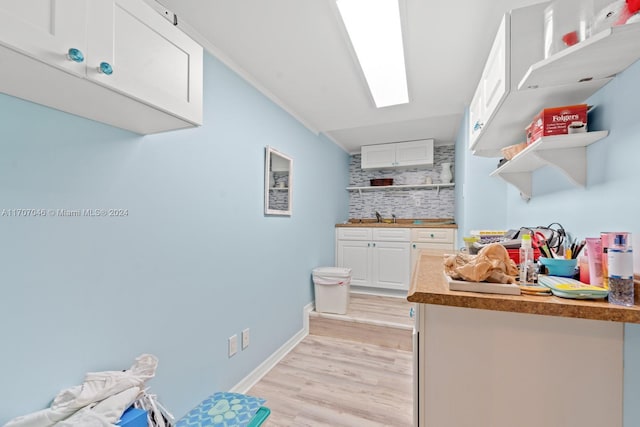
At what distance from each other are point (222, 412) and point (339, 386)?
0.83m

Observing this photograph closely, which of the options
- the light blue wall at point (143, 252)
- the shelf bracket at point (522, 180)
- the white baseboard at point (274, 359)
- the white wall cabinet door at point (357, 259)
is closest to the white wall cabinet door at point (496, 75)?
the shelf bracket at point (522, 180)

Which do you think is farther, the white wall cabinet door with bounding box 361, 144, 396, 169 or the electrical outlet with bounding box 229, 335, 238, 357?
the white wall cabinet door with bounding box 361, 144, 396, 169

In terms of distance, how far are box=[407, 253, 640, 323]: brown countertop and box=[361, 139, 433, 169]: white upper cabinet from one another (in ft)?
10.1

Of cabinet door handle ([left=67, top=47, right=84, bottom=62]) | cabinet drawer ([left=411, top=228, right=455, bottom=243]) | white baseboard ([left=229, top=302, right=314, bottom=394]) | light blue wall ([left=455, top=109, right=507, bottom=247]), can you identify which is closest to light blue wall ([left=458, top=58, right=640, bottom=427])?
light blue wall ([left=455, top=109, right=507, bottom=247])

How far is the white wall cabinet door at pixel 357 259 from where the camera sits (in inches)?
143

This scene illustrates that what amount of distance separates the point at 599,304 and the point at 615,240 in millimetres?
171

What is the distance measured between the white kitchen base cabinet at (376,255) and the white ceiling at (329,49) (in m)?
1.56

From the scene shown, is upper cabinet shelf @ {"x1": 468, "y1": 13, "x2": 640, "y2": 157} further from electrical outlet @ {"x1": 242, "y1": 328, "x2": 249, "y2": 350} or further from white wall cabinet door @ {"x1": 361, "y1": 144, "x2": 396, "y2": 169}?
white wall cabinet door @ {"x1": 361, "y1": 144, "x2": 396, "y2": 169}

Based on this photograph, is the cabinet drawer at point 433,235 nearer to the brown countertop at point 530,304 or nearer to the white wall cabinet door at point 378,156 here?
the white wall cabinet door at point 378,156

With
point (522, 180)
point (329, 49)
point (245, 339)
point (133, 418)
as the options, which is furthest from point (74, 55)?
point (522, 180)

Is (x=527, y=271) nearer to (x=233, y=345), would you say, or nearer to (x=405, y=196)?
(x=233, y=345)

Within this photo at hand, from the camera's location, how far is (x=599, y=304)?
2.17ft

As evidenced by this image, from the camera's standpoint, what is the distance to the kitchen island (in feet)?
2.35

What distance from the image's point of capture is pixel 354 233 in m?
3.69
